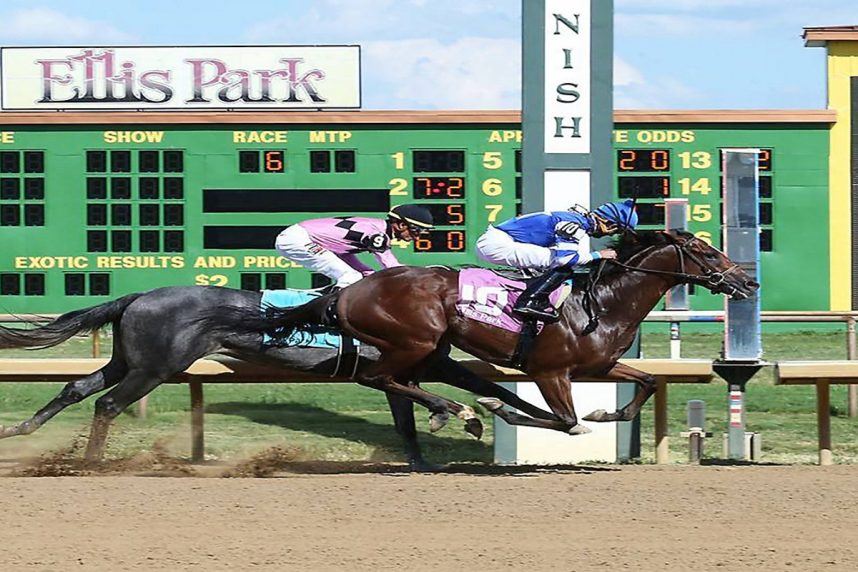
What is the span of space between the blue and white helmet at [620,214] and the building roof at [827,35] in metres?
9.02

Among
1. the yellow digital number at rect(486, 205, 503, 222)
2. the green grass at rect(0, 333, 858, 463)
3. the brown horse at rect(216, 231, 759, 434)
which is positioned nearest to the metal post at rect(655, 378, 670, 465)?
the green grass at rect(0, 333, 858, 463)

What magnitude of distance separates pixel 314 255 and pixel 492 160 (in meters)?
5.87

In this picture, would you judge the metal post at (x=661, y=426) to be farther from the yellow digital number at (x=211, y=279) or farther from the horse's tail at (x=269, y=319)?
the yellow digital number at (x=211, y=279)

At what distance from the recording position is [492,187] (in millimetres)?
14531

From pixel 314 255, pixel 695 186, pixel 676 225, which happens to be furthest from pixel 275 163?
pixel 314 255

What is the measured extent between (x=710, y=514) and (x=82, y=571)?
2.77 metres

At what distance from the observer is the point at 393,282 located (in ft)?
26.8

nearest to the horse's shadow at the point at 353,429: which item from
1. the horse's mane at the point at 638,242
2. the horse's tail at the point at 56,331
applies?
the horse's mane at the point at 638,242

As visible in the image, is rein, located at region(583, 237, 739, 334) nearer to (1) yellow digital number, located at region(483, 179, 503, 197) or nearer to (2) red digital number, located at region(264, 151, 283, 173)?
(1) yellow digital number, located at region(483, 179, 503, 197)

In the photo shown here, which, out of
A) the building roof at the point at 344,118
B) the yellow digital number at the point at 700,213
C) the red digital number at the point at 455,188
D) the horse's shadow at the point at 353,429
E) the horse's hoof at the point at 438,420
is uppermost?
the building roof at the point at 344,118

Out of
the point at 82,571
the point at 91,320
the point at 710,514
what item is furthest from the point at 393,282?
the point at 82,571

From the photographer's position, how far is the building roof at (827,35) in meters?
16.6

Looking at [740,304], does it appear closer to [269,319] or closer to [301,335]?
[301,335]

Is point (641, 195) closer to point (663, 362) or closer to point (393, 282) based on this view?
point (663, 362)
